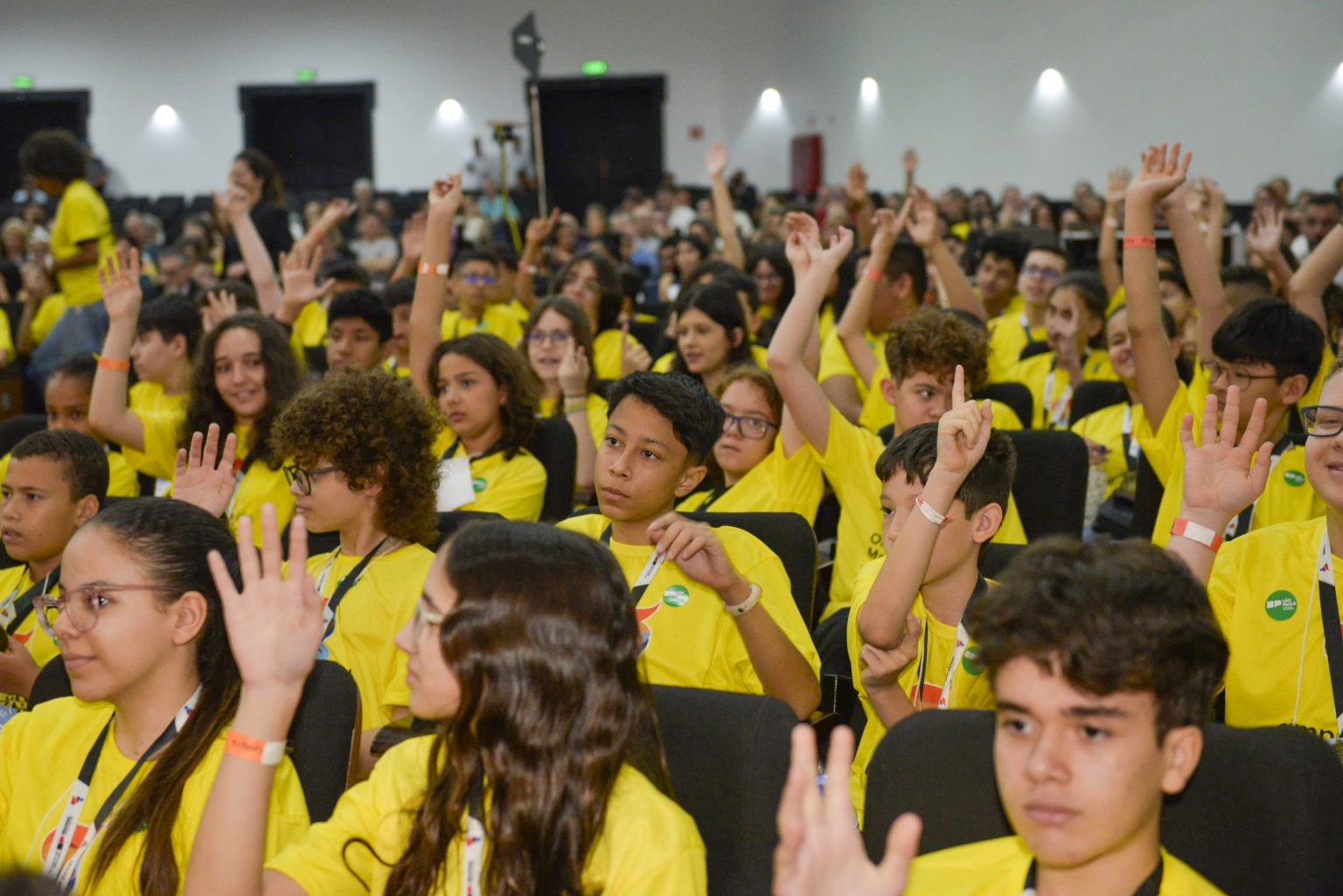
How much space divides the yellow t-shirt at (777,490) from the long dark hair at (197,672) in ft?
5.03

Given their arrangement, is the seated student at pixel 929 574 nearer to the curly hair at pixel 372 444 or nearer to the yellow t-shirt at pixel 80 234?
the curly hair at pixel 372 444

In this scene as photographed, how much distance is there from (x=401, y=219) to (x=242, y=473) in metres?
14.0

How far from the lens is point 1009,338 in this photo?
5.61 m

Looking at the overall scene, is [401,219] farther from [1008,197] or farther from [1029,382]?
[1029,382]

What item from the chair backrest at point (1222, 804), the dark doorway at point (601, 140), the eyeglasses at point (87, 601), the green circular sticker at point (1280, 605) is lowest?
the chair backrest at point (1222, 804)

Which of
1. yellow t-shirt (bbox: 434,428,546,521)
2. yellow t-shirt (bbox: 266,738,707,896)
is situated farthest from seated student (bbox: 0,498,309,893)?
yellow t-shirt (bbox: 434,428,546,521)

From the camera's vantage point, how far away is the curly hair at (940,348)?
327 cm

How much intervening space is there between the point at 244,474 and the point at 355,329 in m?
1.40

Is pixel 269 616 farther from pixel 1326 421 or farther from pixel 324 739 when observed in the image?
pixel 1326 421

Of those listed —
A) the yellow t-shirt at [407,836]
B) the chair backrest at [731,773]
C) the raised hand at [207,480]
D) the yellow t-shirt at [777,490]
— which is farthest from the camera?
the yellow t-shirt at [777,490]

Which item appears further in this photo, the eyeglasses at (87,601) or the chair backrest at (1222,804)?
the eyeglasses at (87,601)

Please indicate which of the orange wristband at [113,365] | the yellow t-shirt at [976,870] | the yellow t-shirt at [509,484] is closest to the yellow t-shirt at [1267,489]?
the yellow t-shirt at [976,870]

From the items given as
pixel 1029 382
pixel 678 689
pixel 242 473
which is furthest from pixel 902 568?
pixel 1029 382

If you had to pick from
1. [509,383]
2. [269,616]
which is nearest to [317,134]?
[509,383]
